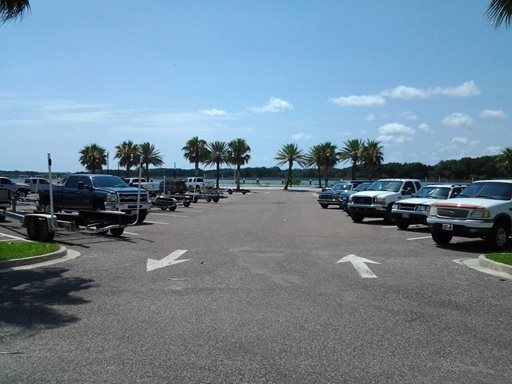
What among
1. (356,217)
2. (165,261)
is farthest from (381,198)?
(165,261)

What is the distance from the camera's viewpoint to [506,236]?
14750 mm

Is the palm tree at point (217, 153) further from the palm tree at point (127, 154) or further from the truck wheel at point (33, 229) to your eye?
the truck wheel at point (33, 229)

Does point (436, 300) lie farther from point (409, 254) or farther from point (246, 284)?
→ point (409, 254)

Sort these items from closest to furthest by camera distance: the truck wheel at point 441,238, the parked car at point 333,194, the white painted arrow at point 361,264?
1. the white painted arrow at point 361,264
2. the truck wheel at point 441,238
3. the parked car at point 333,194

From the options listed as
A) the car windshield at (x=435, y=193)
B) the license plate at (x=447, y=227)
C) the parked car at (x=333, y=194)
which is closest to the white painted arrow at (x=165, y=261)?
the license plate at (x=447, y=227)

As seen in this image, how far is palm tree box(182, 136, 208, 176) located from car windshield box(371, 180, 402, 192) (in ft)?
199

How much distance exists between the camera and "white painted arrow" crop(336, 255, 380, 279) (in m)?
10.4

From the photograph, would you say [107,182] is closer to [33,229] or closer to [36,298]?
[33,229]

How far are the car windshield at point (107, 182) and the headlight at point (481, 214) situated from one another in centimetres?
1370

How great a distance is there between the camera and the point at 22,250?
482 inches

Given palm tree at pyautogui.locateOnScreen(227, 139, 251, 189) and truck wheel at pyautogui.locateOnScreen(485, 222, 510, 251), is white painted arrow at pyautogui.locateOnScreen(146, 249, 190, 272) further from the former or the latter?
palm tree at pyautogui.locateOnScreen(227, 139, 251, 189)

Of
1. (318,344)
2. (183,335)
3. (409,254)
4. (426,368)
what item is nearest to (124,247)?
(409,254)

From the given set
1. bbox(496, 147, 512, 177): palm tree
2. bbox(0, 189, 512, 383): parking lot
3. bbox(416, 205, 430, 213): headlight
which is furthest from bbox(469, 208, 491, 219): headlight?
bbox(496, 147, 512, 177): palm tree

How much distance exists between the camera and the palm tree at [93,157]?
79.2 metres
